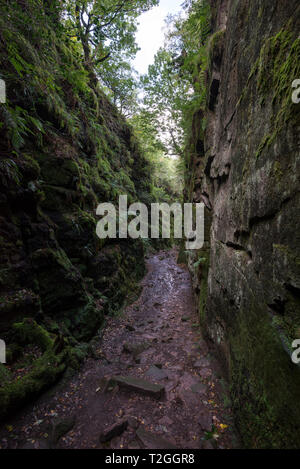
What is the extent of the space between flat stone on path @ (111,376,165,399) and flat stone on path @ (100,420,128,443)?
0.70 m

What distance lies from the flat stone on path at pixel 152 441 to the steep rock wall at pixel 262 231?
106 centimetres

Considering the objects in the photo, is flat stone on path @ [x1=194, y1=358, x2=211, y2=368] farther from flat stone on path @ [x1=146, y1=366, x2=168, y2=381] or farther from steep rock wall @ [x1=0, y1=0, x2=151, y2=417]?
steep rock wall @ [x1=0, y1=0, x2=151, y2=417]

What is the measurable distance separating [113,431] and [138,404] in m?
0.67

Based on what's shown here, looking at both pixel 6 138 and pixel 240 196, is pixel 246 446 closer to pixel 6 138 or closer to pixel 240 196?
pixel 240 196

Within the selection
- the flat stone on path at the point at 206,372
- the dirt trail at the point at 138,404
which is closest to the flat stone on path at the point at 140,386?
the dirt trail at the point at 138,404

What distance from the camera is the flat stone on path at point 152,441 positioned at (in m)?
2.70

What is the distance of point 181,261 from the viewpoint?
1302 centimetres

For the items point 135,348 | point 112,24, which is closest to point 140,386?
point 135,348

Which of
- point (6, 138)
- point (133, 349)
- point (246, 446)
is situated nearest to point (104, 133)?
point (6, 138)

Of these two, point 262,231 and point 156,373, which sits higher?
point 262,231

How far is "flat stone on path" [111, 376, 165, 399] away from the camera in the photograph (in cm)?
358

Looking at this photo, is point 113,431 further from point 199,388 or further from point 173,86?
point 173,86

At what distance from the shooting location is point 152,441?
9.05ft

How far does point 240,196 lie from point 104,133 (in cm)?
1097
